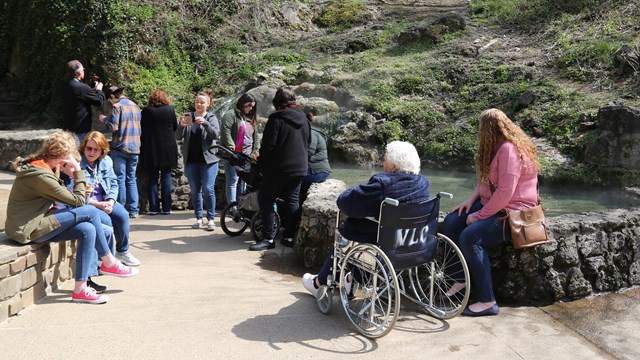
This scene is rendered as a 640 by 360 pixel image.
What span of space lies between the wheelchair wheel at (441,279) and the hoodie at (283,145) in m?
1.81

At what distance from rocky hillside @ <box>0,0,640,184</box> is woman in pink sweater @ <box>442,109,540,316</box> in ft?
18.9

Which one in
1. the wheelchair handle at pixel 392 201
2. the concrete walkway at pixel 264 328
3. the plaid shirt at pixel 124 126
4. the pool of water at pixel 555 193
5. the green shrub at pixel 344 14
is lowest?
the concrete walkway at pixel 264 328

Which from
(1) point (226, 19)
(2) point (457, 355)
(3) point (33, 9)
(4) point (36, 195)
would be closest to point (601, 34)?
(1) point (226, 19)

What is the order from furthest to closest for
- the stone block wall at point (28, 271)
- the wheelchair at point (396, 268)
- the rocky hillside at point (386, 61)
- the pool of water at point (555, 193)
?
the rocky hillside at point (386, 61), the pool of water at point (555, 193), the stone block wall at point (28, 271), the wheelchair at point (396, 268)

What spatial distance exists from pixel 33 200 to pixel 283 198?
2.57 m

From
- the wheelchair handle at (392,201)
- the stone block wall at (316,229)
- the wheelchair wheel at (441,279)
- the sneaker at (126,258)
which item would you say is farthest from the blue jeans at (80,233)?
the wheelchair wheel at (441,279)

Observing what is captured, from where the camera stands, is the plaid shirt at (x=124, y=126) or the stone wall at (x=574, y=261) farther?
the plaid shirt at (x=124, y=126)

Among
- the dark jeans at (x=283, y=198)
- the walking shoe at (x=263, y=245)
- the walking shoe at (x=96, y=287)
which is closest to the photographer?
the walking shoe at (x=96, y=287)

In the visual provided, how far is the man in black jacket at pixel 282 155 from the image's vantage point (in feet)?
19.5

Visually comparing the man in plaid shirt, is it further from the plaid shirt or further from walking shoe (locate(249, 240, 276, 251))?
walking shoe (locate(249, 240, 276, 251))

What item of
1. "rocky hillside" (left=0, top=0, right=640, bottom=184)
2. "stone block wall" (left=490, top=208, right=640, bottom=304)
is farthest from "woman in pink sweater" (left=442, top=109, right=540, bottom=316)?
"rocky hillside" (left=0, top=0, right=640, bottom=184)

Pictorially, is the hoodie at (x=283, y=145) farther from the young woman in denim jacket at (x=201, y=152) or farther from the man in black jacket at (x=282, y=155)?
the young woman in denim jacket at (x=201, y=152)

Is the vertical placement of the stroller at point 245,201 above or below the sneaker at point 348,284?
above

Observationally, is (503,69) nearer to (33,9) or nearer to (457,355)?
(457,355)
